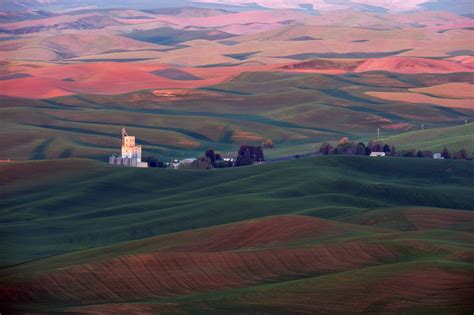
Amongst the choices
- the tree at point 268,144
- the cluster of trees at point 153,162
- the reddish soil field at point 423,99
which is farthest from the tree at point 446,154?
the reddish soil field at point 423,99

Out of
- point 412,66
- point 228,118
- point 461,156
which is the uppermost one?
point 412,66

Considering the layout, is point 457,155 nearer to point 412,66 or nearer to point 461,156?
point 461,156

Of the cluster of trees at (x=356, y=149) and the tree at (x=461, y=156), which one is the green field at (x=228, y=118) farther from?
the tree at (x=461, y=156)

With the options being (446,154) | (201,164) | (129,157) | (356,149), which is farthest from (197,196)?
(356,149)

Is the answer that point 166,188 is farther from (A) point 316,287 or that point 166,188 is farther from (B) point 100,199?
(A) point 316,287

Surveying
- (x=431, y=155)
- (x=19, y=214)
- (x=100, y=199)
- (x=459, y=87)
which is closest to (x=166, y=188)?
(x=100, y=199)
